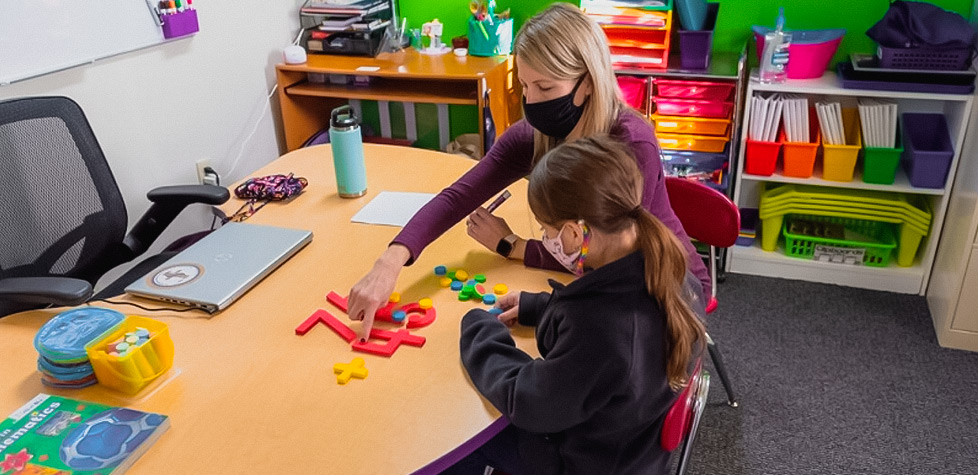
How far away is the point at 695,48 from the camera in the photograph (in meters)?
2.63

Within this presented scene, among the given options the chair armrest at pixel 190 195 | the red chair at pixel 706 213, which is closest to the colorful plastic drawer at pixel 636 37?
the red chair at pixel 706 213

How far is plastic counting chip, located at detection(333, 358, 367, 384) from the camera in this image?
3.80ft

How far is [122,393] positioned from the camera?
115cm

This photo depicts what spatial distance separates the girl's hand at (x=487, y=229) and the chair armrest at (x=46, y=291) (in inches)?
29.3

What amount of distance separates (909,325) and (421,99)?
6.25 feet

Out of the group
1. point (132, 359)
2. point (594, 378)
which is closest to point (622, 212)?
point (594, 378)

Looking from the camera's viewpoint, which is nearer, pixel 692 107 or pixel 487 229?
pixel 487 229

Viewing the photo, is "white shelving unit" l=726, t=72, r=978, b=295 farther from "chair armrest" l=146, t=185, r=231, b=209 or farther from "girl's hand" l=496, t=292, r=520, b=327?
"chair armrest" l=146, t=185, r=231, b=209

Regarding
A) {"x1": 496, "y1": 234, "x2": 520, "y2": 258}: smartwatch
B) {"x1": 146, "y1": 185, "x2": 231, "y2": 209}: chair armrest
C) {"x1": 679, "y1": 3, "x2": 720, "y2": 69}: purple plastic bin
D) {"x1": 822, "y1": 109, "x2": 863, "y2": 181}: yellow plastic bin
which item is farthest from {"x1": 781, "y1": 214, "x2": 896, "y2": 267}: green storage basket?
{"x1": 146, "y1": 185, "x2": 231, "y2": 209}: chair armrest

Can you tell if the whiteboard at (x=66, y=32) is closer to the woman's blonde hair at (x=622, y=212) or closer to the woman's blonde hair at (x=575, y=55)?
the woman's blonde hair at (x=575, y=55)

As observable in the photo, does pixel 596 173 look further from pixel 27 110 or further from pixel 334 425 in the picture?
pixel 27 110

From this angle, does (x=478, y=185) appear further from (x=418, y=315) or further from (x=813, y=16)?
(x=813, y=16)

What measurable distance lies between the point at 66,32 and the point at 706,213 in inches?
72.9

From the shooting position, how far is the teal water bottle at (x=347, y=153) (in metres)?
1.73
